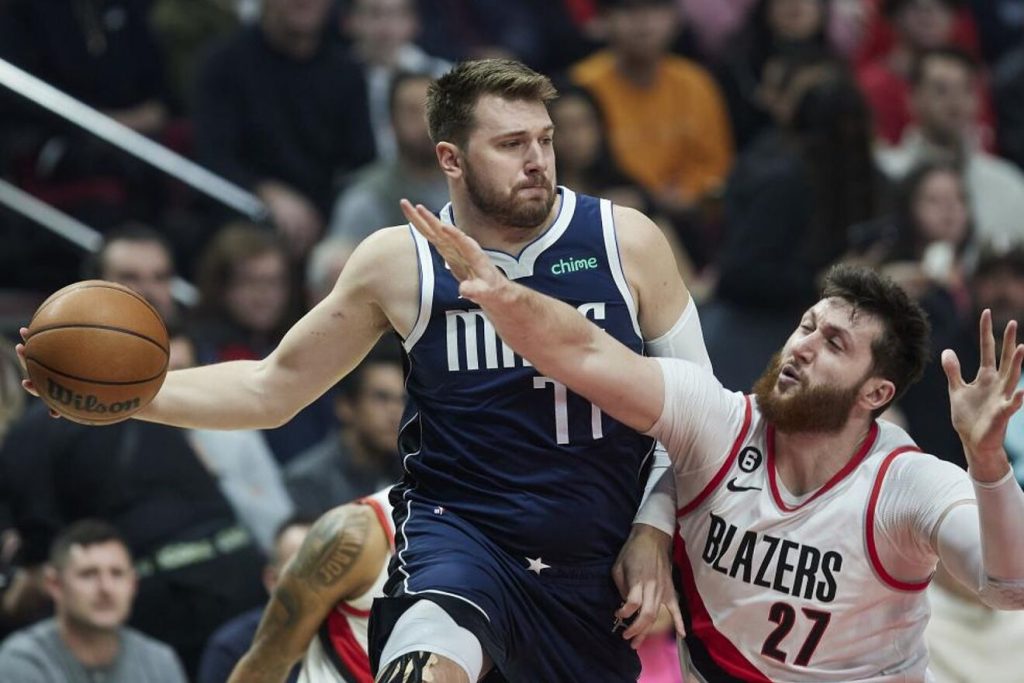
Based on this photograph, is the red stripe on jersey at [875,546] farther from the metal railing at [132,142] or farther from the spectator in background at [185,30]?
the spectator in background at [185,30]

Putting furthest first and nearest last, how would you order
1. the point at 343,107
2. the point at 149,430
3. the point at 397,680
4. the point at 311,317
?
the point at 343,107
the point at 149,430
the point at 311,317
the point at 397,680

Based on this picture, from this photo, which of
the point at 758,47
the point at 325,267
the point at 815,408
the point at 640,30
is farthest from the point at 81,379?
the point at 758,47

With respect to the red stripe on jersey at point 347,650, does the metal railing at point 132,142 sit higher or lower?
higher

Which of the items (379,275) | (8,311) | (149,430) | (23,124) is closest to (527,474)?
(379,275)

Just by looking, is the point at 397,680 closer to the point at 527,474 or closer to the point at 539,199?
the point at 527,474

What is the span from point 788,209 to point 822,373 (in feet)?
12.7

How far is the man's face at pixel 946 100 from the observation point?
11078 mm

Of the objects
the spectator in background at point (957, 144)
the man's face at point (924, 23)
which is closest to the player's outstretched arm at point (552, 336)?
the spectator in background at point (957, 144)

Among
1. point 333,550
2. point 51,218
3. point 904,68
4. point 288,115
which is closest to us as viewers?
point 333,550

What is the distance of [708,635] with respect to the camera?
18.1 feet

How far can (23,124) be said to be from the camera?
10078mm

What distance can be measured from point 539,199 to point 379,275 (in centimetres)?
54

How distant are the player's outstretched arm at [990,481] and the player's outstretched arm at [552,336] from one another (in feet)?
2.82

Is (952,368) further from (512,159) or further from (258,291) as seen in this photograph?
(258,291)
